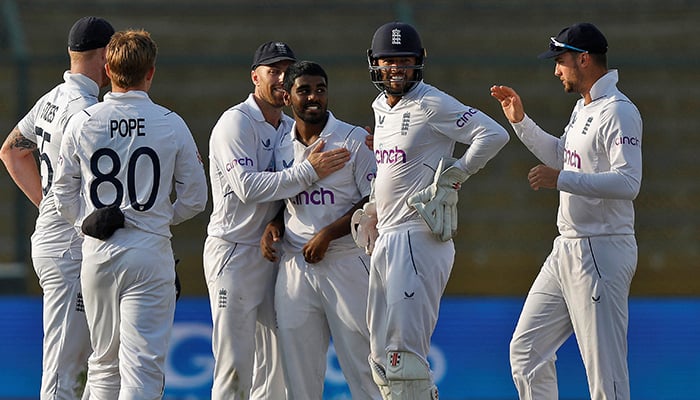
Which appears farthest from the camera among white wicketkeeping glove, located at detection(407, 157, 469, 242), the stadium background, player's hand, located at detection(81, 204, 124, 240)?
the stadium background

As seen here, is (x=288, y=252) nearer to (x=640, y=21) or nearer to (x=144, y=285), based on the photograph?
(x=144, y=285)

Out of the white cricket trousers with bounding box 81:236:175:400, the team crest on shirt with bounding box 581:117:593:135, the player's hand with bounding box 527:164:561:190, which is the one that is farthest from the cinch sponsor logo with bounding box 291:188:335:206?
the team crest on shirt with bounding box 581:117:593:135

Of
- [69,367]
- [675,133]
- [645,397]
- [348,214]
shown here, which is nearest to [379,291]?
[348,214]

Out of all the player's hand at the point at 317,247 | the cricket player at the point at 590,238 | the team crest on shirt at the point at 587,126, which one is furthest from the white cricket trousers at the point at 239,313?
the team crest on shirt at the point at 587,126

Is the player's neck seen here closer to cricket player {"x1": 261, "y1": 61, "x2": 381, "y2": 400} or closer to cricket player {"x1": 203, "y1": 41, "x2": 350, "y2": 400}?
cricket player {"x1": 261, "y1": 61, "x2": 381, "y2": 400}

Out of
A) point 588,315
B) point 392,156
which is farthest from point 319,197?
point 588,315

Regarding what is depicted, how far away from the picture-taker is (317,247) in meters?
6.35

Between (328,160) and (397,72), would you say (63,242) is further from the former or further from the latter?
(397,72)

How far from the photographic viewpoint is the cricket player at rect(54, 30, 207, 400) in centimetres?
562

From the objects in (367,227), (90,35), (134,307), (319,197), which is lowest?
(134,307)

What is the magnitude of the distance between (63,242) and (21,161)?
0.63 metres

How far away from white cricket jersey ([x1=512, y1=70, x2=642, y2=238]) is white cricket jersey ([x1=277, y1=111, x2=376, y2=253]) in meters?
1.08

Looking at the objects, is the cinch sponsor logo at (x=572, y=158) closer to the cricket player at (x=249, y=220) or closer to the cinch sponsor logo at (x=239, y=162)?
the cricket player at (x=249, y=220)

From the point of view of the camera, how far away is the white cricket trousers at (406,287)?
5875 millimetres
